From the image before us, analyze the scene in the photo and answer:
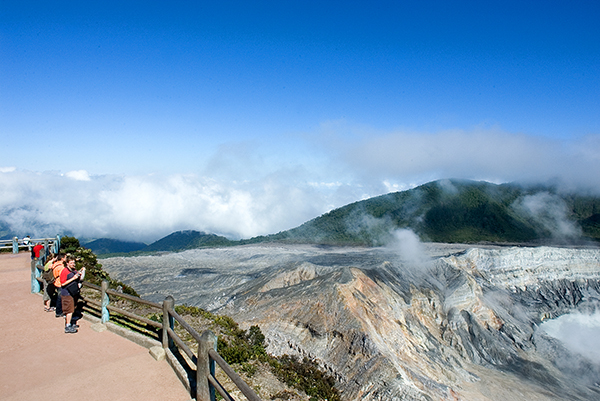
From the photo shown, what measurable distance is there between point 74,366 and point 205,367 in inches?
170

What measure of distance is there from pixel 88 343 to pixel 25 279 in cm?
1137

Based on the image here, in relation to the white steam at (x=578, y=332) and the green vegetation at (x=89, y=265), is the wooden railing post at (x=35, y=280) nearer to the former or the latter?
the green vegetation at (x=89, y=265)

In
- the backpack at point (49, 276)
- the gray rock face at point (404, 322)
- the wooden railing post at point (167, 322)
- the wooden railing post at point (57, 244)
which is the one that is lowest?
the gray rock face at point (404, 322)

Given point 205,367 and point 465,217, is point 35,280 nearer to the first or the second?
point 205,367

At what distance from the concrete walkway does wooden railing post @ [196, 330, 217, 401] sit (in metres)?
0.74

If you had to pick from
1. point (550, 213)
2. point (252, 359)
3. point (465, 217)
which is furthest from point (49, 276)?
point (550, 213)

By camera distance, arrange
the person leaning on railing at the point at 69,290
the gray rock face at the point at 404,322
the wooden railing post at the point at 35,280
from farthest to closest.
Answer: the gray rock face at the point at 404,322, the wooden railing post at the point at 35,280, the person leaning on railing at the point at 69,290

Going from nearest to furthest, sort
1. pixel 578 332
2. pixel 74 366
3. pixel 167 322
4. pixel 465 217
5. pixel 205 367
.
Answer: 1. pixel 205 367
2. pixel 74 366
3. pixel 167 322
4. pixel 578 332
5. pixel 465 217

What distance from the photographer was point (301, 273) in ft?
116

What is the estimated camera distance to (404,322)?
27.1m

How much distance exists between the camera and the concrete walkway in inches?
309

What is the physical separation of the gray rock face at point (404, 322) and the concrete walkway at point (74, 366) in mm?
12761

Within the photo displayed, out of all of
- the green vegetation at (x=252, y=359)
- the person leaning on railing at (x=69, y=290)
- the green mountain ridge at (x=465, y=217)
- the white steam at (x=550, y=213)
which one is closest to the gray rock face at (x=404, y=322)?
the green vegetation at (x=252, y=359)

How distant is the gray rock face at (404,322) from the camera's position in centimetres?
2073
